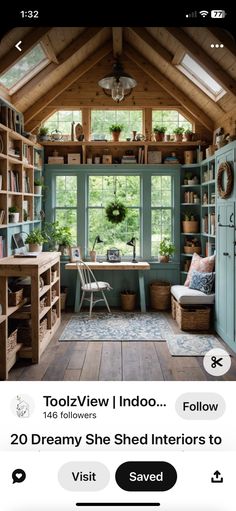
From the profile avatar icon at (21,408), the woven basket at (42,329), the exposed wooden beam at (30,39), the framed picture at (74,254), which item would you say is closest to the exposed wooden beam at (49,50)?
the exposed wooden beam at (30,39)

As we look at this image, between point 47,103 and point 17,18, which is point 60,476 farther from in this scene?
point 47,103

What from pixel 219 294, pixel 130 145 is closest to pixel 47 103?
pixel 130 145

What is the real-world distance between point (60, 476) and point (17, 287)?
3203mm

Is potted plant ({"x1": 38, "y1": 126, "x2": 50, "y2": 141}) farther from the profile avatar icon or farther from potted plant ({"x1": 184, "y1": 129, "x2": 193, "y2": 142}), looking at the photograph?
the profile avatar icon

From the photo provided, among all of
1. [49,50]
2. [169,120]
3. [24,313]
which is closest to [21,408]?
[24,313]

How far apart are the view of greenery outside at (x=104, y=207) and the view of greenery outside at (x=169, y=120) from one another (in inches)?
35.4

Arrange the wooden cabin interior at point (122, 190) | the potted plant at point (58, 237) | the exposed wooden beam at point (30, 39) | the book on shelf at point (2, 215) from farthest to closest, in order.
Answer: the potted plant at point (58, 237) < the wooden cabin interior at point (122, 190) < the book on shelf at point (2, 215) < the exposed wooden beam at point (30, 39)

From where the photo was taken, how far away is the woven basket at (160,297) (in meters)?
5.78

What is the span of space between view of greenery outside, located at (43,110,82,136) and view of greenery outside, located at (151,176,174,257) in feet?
4.92

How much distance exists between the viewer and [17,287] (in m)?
3.90

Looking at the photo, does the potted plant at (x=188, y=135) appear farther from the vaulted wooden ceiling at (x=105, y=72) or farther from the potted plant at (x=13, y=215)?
the potted plant at (x=13, y=215)

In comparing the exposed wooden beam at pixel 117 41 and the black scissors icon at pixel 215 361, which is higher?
the exposed wooden beam at pixel 117 41

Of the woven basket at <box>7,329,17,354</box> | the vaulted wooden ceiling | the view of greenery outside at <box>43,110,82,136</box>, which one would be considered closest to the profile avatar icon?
the woven basket at <box>7,329,17,354</box>

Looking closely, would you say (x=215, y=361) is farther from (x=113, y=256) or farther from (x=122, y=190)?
(x=122, y=190)
